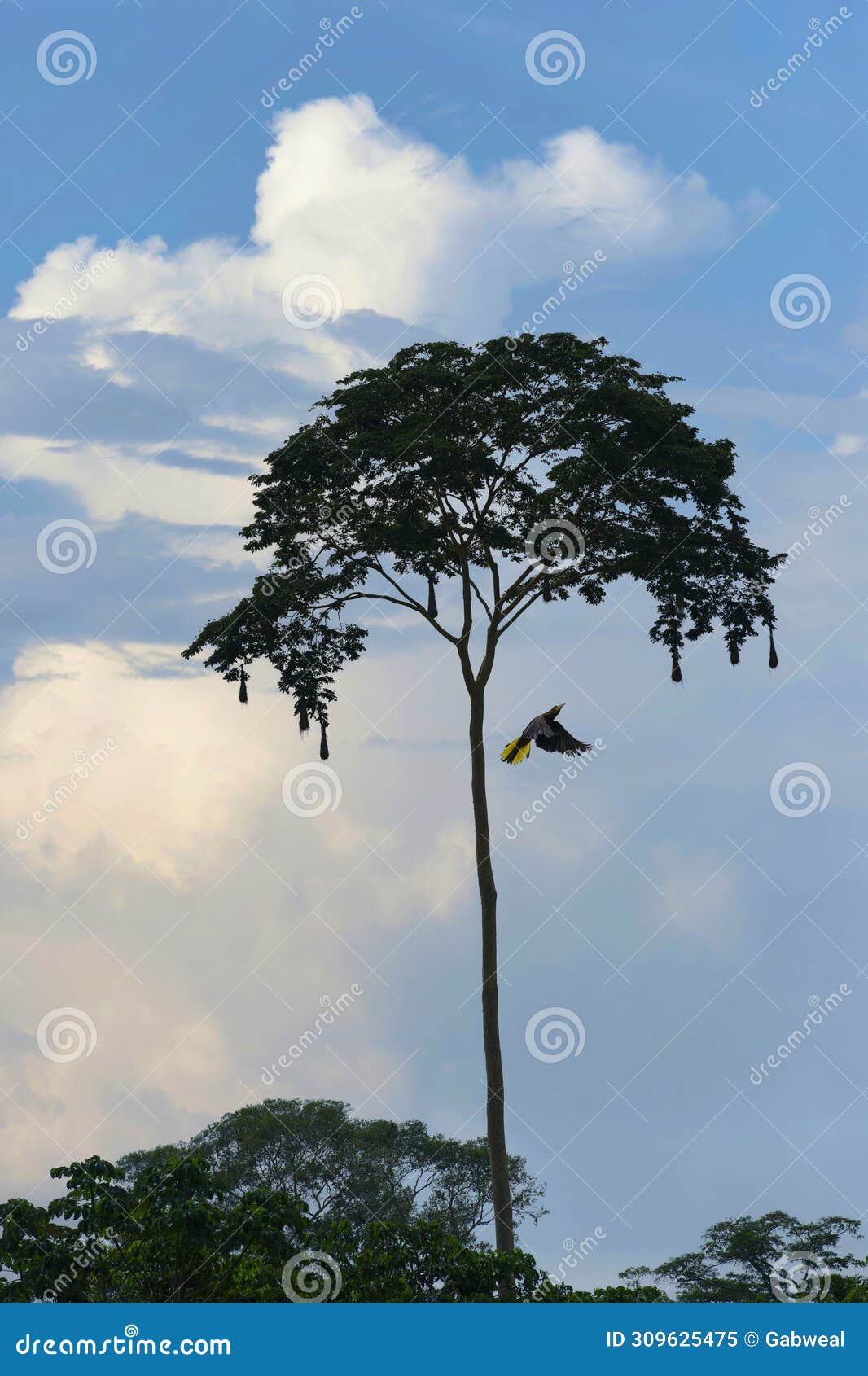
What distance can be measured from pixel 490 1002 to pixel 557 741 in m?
3.55

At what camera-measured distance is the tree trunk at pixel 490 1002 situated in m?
16.5

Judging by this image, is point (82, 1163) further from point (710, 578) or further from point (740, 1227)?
point (740, 1227)

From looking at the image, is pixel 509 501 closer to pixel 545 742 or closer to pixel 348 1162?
pixel 545 742

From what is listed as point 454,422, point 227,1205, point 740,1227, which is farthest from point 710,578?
point 227,1205

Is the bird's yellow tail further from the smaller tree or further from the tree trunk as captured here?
the smaller tree

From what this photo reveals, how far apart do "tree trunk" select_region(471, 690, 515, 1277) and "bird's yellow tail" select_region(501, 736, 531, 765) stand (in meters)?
0.38

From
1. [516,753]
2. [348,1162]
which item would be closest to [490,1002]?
[516,753]

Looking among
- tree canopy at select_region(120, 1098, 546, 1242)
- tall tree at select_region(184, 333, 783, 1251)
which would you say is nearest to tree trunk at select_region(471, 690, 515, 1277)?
tall tree at select_region(184, 333, 783, 1251)

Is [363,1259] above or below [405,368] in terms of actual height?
below

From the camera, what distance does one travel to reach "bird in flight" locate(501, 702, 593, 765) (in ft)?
61.5

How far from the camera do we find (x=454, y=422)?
1919 cm

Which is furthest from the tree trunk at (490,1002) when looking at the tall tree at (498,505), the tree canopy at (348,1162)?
the tree canopy at (348,1162)

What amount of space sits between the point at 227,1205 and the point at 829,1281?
1782 centimetres

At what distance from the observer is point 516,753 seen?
18797mm
